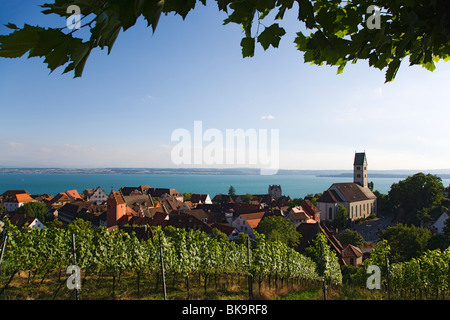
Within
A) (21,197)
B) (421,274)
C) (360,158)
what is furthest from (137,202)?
(360,158)

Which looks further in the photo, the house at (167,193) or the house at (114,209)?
the house at (167,193)

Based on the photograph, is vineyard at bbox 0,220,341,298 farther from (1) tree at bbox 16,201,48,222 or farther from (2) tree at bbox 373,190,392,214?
(2) tree at bbox 373,190,392,214

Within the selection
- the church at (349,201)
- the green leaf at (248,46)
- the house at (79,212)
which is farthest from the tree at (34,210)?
the green leaf at (248,46)

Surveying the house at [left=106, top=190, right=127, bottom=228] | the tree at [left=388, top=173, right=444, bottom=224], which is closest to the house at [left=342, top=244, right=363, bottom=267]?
the tree at [left=388, top=173, right=444, bottom=224]

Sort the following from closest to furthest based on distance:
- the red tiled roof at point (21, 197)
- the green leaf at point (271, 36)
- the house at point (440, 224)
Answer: the green leaf at point (271, 36) → the house at point (440, 224) → the red tiled roof at point (21, 197)

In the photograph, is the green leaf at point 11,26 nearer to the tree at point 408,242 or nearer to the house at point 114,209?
the tree at point 408,242

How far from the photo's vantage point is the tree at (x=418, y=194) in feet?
167

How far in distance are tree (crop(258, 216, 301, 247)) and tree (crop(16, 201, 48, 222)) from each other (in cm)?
4469

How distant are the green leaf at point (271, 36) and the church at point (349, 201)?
61016 mm

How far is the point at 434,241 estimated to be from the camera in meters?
26.6

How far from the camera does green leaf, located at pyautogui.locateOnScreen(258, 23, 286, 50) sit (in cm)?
169
